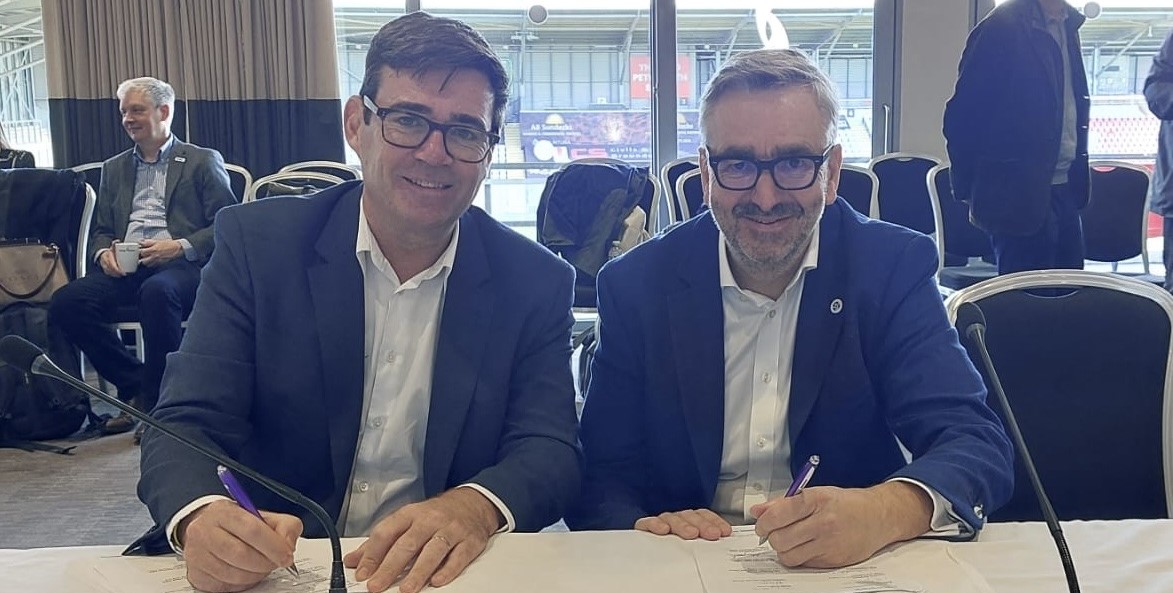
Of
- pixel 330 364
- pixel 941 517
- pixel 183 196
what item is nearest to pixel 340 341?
pixel 330 364

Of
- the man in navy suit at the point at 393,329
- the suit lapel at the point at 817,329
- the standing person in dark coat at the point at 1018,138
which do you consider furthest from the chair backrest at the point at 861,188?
the man in navy suit at the point at 393,329

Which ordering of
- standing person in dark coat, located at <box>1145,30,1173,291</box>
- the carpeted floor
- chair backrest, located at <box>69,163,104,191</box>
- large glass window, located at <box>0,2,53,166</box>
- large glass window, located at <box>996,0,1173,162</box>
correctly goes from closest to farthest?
→ the carpeted floor, standing person in dark coat, located at <box>1145,30,1173,291</box>, chair backrest, located at <box>69,163,104,191</box>, large glass window, located at <box>0,2,53,166</box>, large glass window, located at <box>996,0,1173,162</box>

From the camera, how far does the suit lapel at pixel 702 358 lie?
1448 millimetres

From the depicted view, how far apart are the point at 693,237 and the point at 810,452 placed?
36cm

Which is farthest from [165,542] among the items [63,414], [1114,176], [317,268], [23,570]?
[1114,176]

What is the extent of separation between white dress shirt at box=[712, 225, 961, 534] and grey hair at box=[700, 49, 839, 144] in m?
0.18

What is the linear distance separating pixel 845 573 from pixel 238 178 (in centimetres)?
431

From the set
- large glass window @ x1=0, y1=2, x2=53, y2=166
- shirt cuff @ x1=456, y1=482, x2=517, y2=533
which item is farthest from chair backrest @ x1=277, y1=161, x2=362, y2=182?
shirt cuff @ x1=456, y1=482, x2=517, y2=533

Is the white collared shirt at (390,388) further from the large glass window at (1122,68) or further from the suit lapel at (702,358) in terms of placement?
the large glass window at (1122,68)

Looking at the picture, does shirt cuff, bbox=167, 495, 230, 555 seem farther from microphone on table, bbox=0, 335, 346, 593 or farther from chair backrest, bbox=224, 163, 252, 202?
chair backrest, bbox=224, 163, 252, 202

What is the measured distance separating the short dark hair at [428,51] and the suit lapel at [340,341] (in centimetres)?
22

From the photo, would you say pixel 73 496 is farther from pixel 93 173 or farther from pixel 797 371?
pixel 797 371

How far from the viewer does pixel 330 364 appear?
4.57 feet

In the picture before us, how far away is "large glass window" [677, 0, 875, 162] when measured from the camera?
18.4ft
